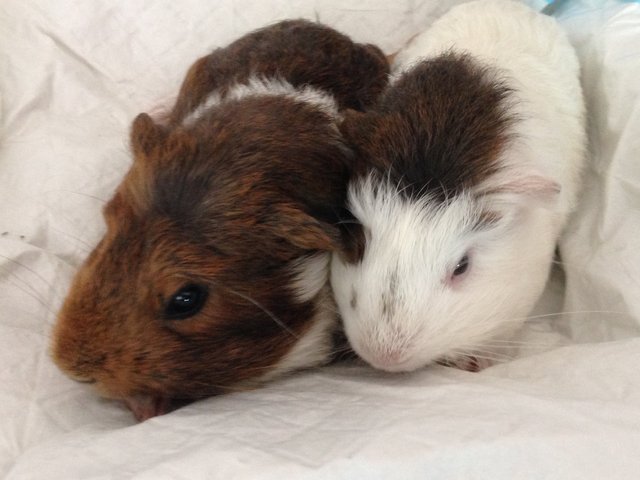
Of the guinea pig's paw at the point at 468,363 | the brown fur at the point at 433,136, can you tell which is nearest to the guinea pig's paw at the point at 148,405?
the brown fur at the point at 433,136

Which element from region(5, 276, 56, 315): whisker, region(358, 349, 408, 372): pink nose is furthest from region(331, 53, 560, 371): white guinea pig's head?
region(5, 276, 56, 315): whisker

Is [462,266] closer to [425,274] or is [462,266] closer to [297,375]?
[425,274]

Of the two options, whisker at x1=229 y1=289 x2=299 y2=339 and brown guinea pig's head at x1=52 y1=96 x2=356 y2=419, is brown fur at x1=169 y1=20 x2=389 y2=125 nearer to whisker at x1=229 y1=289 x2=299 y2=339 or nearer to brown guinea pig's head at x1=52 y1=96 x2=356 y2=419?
brown guinea pig's head at x1=52 y1=96 x2=356 y2=419

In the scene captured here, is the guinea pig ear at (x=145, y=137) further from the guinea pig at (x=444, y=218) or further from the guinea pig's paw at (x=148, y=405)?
the guinea pig's paw at (x=148, y=405)

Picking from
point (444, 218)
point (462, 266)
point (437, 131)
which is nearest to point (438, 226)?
point (444, 218)

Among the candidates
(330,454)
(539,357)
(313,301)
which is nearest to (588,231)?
(539,357)

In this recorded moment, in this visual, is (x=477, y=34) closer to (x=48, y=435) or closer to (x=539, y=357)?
(x=539, y=357)
